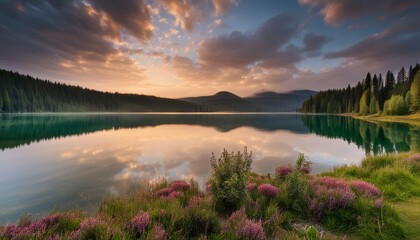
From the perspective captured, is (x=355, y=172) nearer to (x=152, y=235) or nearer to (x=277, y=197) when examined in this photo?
(x=277, y=197)

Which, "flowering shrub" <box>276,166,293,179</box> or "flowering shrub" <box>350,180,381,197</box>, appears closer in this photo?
"flowering shrub" <box>350,180,381,197</box>

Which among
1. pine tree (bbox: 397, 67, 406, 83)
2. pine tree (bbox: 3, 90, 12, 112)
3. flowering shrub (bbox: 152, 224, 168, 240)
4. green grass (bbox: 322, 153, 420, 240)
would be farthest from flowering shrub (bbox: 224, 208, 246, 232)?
pine tree (bbox: 3, 90, 12, 112)

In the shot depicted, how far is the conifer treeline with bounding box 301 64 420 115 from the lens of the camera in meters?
79.9

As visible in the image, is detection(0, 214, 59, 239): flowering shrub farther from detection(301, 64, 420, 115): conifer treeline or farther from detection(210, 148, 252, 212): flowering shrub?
detection(301, 64, 420, 115): conifer treeline

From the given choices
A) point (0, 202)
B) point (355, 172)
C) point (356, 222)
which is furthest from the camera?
point (355, 172)

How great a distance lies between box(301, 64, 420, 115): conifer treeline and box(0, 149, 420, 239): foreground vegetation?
297 feet

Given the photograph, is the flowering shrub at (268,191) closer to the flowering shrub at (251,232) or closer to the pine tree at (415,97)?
the flowering shrub at (251,232)

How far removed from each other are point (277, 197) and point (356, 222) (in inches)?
94.4

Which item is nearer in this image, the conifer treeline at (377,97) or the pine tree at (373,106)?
the conifer treeline at (377,97)

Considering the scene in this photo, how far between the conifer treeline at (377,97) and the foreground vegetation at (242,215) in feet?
297

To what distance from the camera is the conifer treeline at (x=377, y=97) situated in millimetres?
79875

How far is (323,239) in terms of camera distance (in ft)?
17.9

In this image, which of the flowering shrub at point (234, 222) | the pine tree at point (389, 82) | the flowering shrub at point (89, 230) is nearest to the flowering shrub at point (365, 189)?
the flowering shrub at point (234, 222)

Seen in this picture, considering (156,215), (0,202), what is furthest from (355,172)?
(0,202)
